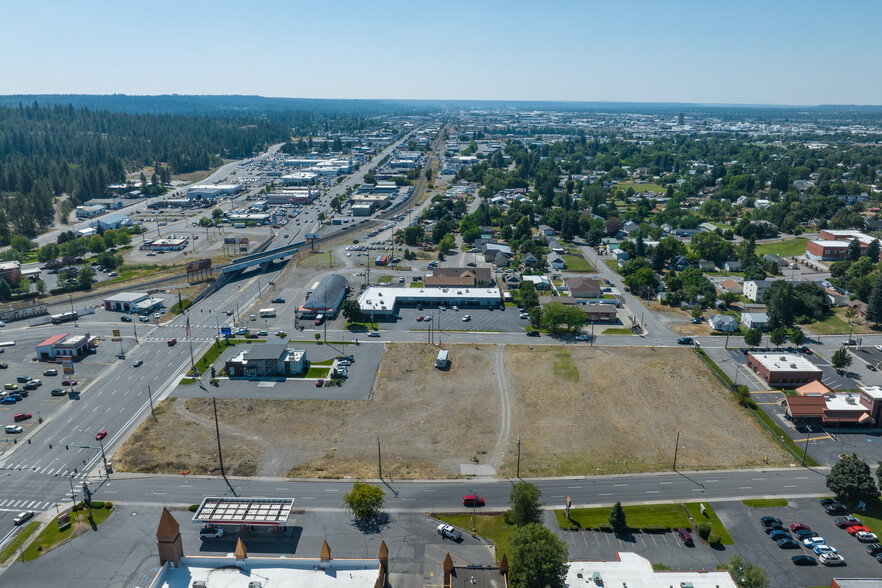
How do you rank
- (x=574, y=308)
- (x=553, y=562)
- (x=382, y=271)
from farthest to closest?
(x=382, y=271)
(x=574, y=308)
(x=553, y=562)

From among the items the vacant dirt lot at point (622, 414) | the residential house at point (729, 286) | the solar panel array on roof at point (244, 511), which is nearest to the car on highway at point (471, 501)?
the vacant dirt lot at point (622, 414)

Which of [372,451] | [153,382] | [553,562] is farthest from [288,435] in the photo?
[553,562]

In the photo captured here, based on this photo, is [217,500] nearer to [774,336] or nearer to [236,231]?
[774,336]

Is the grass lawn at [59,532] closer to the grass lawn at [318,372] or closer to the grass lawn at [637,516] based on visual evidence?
the grass lawn at [318,372]

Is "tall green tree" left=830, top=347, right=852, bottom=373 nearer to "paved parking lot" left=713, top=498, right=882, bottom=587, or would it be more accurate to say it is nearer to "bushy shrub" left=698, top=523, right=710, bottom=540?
"paved parking lot" left=713, top=498, right=882, bottom=587

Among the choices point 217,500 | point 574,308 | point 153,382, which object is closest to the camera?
point 217,500

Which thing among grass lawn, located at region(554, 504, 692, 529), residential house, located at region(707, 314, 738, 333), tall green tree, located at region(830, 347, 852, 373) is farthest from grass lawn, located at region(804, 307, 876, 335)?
grass lawn, located at region(554, 504, 692, 529)

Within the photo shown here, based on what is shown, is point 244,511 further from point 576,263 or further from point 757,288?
point 576,263
